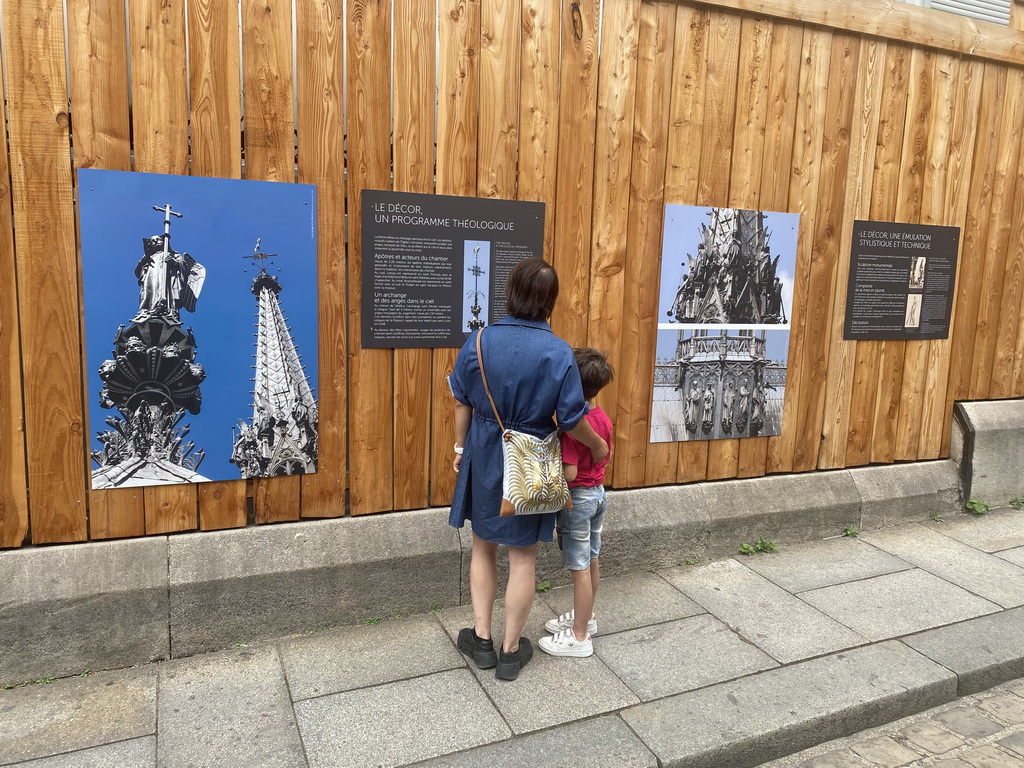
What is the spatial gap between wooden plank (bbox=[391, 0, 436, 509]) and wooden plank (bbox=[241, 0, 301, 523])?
1.73ft

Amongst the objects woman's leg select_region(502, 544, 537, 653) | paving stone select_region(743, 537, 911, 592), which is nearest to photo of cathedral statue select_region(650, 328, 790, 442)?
paving stone select_region(743, 537, 911, 592)

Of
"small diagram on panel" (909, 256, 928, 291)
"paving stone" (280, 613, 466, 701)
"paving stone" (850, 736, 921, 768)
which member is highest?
"small diagram on panel" (909, 256, 928, 291)

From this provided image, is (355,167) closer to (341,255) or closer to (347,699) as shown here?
(341,255)

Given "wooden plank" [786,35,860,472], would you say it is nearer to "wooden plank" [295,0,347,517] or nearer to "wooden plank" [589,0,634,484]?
"wooden plank" [589,0,634,484]

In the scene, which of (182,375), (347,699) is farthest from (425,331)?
(347,699)

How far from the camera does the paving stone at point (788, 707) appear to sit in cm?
291

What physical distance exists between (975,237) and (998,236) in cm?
25

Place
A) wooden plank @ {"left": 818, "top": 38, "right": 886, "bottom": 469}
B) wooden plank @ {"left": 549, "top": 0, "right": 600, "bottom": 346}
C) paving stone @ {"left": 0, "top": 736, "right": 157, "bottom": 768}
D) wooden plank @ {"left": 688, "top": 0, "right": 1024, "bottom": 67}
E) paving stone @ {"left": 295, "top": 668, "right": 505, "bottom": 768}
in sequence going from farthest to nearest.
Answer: wooden plank @ {"left": 818, "top": 38, "right": 886, "bottom": 469}
wooden plank @ {"left": 688, "top": 0, "right": 1024, "bottom": 67}
wooden plank @ {"left": 549, "top": 0, "right": 600, "bottom": 346}
paving stone @ {"left": 295, "top": 668, "right": 505, "bottom": 768}
paving stone @ {"left": 0, "top": 736, "right": 157, "bottom": 768}

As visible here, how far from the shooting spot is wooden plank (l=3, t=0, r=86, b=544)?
9.91 ft

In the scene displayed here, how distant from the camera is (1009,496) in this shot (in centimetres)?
593

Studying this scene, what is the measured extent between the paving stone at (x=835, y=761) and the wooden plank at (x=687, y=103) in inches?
120

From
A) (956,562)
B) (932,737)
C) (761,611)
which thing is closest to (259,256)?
(761,611)

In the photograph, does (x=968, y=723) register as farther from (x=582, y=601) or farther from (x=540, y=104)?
(x=540, y=104)

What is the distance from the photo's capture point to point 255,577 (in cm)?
351
